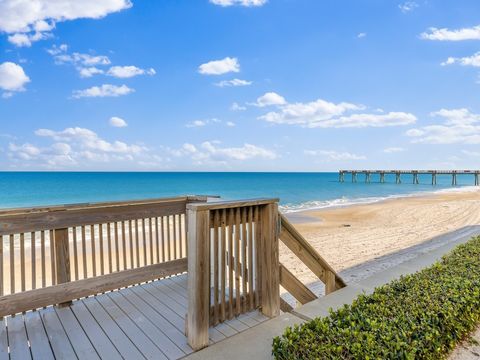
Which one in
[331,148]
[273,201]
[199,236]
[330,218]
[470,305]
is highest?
[331,148]

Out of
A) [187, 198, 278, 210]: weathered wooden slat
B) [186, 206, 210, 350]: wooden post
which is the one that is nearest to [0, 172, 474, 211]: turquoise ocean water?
[187, 198, 278, 210]: weathered wooden slat

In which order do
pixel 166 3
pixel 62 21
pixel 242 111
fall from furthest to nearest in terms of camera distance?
pixel 242 111 < pixel 62 21 < pixel 166 3

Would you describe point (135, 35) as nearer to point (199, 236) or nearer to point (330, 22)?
point (330, 22)

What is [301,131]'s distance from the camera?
1941 inches

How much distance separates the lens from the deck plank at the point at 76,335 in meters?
2.36

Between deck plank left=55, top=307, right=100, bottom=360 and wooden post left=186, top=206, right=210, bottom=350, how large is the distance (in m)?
0.82

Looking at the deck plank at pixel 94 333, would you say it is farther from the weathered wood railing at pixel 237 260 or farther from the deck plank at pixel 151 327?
the weathered wood railing at pixel 237 260

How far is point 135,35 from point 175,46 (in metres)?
5.52

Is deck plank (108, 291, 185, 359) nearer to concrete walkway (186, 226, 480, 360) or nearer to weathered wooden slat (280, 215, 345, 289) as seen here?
concrete walkway (186, 226, 480, 360)

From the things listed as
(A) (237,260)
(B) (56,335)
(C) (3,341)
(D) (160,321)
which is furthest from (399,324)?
(C) (3,341)

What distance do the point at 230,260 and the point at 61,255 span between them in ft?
6.36

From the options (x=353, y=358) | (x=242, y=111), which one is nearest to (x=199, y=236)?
(x=353, y=358)

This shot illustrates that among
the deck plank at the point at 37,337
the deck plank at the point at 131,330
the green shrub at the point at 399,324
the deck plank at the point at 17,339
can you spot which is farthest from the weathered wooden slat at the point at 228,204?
the deck plank at the point at 17,339

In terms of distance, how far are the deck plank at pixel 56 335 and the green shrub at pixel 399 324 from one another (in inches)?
68.6
